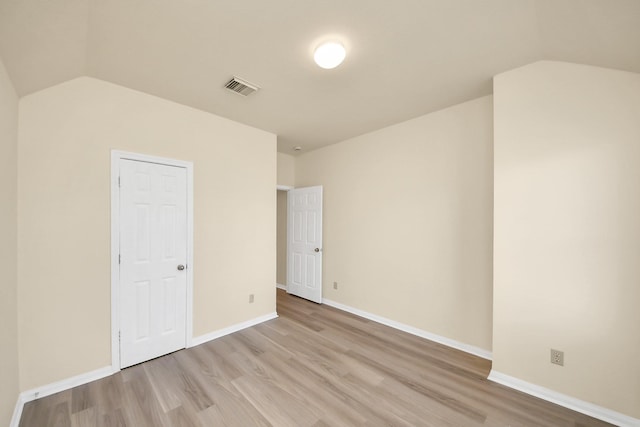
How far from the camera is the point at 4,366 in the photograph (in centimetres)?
152

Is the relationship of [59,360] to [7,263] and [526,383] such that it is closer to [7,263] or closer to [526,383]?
[7,263]

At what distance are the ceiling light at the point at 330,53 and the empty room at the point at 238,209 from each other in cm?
2

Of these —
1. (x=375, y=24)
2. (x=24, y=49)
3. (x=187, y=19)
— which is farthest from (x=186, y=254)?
(x=375, y=24)

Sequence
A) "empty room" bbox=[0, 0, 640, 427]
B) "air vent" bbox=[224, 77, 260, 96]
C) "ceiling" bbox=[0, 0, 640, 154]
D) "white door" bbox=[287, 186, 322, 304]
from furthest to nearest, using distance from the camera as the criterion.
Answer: "white door" bbox=[287, 186, 322, 304] < "air vent" bbox=[224, 77, 260, 96] < "empty room" bbox=[0, 0, 640, 427] < "ceiling" bbox=[0, 0, 640, 154]

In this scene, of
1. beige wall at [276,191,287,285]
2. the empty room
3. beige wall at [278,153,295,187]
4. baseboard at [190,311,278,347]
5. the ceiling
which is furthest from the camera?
beige wall at [276,191,287,285]

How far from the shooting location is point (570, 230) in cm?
189

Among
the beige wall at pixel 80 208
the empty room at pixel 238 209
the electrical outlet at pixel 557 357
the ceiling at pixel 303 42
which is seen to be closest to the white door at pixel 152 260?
the empty room at pixel 238 209

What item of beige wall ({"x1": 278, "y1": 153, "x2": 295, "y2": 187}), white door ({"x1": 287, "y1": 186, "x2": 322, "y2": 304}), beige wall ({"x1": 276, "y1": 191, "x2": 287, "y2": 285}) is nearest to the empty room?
white door ({"x1": 287, "y1": 186, "x2": 322, "y2": 304})

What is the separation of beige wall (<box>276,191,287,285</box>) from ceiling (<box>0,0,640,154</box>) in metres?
3.04

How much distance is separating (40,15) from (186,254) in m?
2.12

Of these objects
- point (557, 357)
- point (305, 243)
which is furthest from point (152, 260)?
point (557, 357)

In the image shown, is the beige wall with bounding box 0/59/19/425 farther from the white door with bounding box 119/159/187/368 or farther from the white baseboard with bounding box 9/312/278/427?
the white door with bounding box 119/159/187/368

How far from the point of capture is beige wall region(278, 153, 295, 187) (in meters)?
4.67

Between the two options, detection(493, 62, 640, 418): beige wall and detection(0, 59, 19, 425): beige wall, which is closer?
detection(0, 59, 19, 425): beige wall
